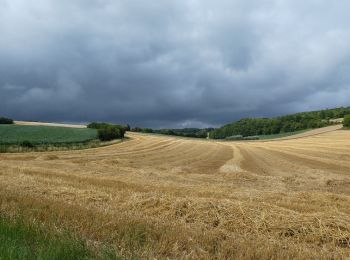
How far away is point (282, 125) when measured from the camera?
153 metres

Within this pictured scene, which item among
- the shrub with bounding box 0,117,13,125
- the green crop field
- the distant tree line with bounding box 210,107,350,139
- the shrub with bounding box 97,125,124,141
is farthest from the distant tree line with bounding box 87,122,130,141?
the distant tree line with bounding box 210,107,350,139

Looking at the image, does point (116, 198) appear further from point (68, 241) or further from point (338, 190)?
point (338, 190)

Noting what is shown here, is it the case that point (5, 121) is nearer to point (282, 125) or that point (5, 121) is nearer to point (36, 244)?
point (282, 125)

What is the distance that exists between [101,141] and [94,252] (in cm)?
8165

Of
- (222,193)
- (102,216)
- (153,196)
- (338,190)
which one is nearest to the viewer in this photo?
(102,216)

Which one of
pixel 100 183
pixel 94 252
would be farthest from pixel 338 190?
pixel 94 252

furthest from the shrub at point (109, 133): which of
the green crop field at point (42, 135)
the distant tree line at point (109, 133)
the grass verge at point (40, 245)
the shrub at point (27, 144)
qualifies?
the grass verge at point (40, 245)

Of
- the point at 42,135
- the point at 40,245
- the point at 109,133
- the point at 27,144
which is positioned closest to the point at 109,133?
the point at 109,133

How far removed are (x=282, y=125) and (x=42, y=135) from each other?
3620 inches

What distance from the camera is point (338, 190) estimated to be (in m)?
22.0

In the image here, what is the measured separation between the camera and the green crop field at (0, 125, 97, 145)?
2906 inches

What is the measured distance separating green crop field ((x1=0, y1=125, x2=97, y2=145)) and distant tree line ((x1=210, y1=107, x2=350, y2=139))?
74319mm

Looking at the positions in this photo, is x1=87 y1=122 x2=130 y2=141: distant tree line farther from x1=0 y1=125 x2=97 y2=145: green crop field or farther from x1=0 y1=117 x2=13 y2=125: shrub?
x1=0 y1=117 x2=13 y2=125: shrub

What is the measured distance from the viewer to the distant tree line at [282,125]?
142962 millimetres
